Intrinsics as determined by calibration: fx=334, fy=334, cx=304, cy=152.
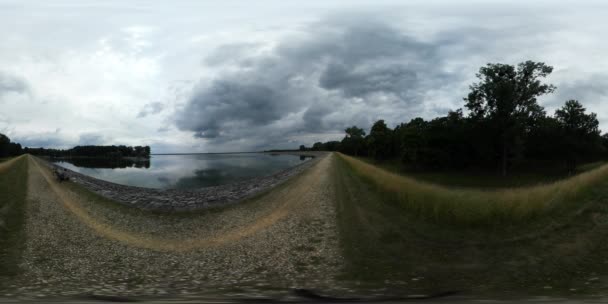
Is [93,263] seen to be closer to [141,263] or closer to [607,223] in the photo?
[141,263]

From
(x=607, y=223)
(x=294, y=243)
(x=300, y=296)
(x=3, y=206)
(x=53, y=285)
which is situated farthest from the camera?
(x=3, y=206)

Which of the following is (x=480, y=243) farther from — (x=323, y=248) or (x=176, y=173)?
(x=176, y=173)

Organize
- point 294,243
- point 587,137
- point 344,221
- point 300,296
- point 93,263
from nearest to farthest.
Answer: point 300,296
point 93,263
point 294,243
point 344,221
point 587,137

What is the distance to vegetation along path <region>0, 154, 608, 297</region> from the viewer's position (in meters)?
7.01

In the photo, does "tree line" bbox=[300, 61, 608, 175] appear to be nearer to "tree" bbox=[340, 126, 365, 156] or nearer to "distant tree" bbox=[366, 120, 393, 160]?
"distant tree" bbox=[366, 120, 393, 160]

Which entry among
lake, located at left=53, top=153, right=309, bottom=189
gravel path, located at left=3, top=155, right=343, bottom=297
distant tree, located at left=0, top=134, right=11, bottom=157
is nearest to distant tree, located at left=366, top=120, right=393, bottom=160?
lake, located at left=53, top=153, right=309, bottom=189

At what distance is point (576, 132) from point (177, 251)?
52.2 m

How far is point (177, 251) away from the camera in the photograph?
385 inches

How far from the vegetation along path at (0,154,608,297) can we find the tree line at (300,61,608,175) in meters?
30.5

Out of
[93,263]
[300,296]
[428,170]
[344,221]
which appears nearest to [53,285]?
[93,263]

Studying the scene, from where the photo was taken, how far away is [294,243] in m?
9.70

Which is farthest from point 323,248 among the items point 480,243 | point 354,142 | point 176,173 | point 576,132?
point 354,142

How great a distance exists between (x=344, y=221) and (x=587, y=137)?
47523mm

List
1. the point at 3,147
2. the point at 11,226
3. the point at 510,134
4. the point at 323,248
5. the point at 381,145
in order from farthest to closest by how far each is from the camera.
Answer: the point at 3,147, the point at 381,145, the point at 510,134, the point at 11,226, the point at 323,248
